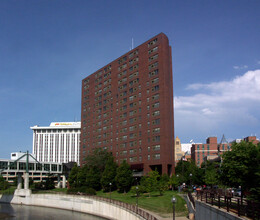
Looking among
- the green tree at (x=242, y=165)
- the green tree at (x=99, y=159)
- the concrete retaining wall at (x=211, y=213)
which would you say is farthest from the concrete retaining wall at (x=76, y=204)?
the green tree at (x=99, y=159)

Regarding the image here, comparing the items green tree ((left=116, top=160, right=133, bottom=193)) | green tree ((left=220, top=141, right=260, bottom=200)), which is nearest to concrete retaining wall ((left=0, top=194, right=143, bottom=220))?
green tree ((left=116, top=160, right=133, bottom=193))

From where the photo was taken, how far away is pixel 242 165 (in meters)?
31.9

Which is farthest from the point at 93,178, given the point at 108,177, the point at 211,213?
the point at 211,213

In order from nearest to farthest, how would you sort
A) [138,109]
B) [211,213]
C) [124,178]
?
[211,213]
[124,178]
[138,109]

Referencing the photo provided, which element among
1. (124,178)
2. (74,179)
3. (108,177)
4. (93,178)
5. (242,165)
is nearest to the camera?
(242,165)

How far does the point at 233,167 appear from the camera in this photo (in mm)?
33281

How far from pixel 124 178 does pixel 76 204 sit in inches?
619

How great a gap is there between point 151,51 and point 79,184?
51853 millimetres

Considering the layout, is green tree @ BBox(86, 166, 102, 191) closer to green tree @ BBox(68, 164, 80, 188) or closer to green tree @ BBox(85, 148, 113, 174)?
green tree @ BBox(85, 148, 113, 174)

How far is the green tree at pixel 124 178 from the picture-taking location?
297 ft

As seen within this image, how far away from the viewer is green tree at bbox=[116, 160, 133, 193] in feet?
297

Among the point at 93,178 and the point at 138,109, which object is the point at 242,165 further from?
the point at 93,178

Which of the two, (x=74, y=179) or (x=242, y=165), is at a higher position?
(x=242, y=165)

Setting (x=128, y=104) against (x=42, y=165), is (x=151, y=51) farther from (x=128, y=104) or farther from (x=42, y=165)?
(x=42, y=165)
